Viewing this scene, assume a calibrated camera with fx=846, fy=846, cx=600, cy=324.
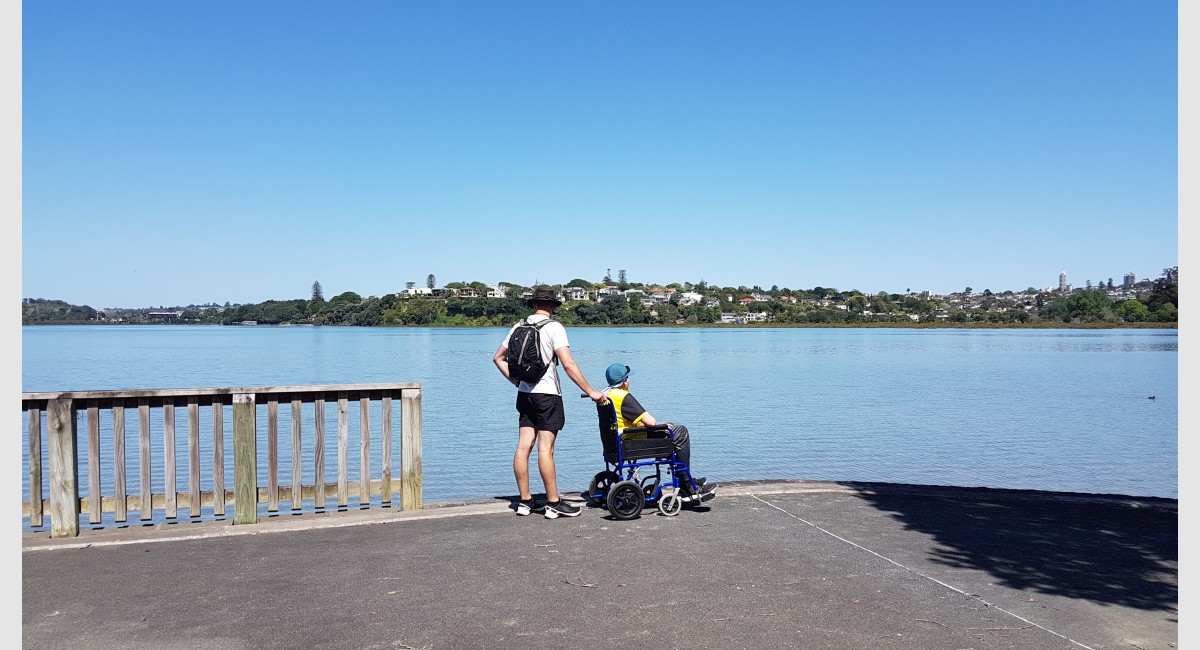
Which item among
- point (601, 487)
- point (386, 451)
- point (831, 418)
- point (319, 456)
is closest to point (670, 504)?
point (601, 487)

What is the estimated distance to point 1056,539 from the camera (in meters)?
6.63

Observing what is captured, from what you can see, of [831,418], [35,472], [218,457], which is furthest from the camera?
[831,418]

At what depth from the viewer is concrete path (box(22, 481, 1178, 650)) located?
4586mm

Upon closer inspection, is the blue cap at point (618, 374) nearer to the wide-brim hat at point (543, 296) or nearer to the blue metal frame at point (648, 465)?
the blue metal frame at point (648, 465)

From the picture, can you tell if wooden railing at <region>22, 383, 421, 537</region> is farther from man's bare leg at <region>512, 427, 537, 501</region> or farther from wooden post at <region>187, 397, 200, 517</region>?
man's bare leg at <region>512, 427, 537, 501</region>

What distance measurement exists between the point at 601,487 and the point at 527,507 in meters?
0.79

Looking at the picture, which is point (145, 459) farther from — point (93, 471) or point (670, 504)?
point (670, 504)

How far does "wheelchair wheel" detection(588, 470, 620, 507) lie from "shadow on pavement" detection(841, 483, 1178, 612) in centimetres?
247

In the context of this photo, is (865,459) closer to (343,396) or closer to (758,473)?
(758,473)

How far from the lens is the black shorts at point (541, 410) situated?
7242mm

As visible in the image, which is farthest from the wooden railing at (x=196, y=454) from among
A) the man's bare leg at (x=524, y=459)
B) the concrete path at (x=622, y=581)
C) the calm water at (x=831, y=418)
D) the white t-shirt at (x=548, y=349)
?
the calm water at (x=831, y=418)

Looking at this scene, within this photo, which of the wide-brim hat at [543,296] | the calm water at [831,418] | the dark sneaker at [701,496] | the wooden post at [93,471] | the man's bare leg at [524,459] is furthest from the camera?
the calm water at [831,418]

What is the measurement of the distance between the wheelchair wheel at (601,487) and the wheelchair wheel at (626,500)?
326 millimetres

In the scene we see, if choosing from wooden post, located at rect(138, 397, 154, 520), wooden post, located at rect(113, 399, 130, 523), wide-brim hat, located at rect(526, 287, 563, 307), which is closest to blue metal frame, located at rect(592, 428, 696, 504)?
wide-brim hat, located at rect(526, 287, 563, 307)
